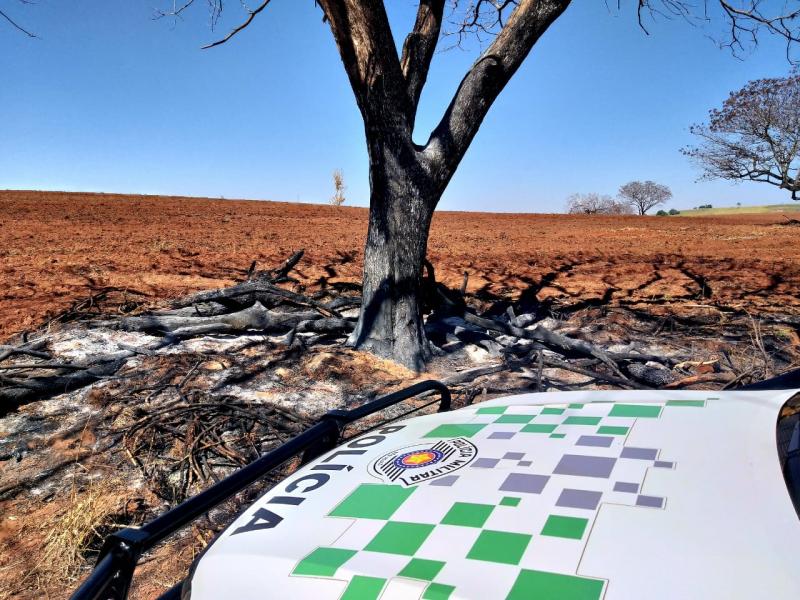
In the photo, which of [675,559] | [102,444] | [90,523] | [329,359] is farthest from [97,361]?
[675,559]

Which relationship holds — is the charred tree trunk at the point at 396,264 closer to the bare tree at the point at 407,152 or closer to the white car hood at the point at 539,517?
the bare tree at the point at 407,152

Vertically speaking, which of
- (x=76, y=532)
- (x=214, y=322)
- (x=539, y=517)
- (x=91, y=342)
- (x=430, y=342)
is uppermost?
(x=539, y=517)

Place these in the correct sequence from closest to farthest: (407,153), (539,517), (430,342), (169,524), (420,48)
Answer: (539,517)
(169,524)
(407,153)
(420,48)
(430,342)

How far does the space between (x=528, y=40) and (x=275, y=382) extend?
411 centimetres

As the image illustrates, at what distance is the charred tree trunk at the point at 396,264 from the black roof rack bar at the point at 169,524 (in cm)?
364

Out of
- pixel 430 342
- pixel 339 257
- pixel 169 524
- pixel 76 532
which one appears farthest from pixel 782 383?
pixel 339 257

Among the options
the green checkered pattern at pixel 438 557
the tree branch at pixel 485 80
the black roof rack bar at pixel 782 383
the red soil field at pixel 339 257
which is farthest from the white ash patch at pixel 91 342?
the black roof rack bar at pixel 782 383

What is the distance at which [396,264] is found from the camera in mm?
6109

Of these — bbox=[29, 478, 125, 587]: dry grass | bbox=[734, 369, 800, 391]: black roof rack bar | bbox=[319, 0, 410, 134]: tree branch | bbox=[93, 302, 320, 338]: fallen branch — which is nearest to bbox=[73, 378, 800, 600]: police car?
bbox=[734, 369, 800, 391]: black roof rack bar

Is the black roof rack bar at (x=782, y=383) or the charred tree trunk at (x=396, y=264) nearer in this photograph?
the black roof rack bar at (x=782, y=383)

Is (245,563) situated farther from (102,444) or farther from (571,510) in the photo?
(102,444)

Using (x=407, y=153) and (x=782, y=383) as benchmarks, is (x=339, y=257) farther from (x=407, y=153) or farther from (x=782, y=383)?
(x=782, y=383)

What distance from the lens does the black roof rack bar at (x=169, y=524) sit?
1.49 meters

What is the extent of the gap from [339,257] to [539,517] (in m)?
9.98
